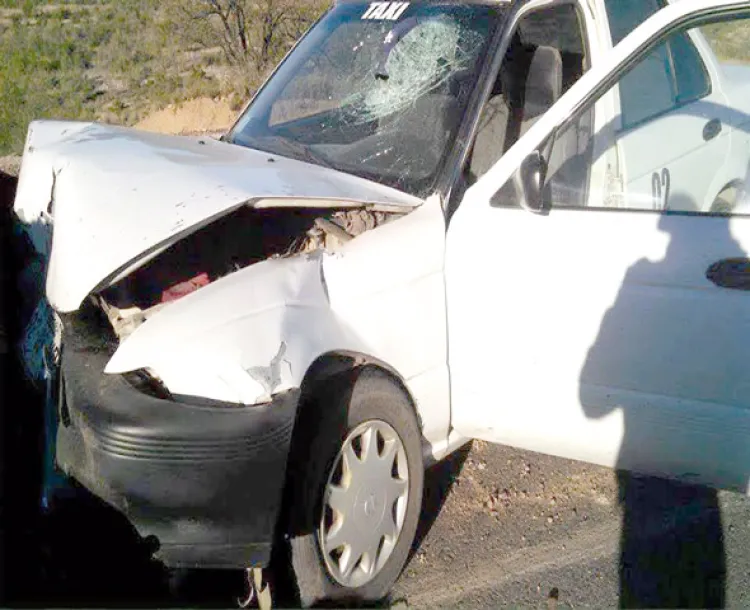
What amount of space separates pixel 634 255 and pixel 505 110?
1152mm

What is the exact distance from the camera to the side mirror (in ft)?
9.41

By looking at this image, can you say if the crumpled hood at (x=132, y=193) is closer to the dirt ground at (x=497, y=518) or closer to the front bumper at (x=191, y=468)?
the front bumper at (x=191, y=468)

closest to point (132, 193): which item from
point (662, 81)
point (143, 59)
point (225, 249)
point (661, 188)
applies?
point (225, 249)

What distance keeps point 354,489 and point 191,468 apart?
2.10 ft

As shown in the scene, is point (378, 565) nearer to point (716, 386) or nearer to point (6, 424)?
point (716, 386)

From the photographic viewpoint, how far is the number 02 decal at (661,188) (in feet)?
9.62

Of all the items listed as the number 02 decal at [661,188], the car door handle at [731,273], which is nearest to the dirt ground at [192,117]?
the number 02 decal at [661,188]

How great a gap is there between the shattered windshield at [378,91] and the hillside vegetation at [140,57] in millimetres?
10933

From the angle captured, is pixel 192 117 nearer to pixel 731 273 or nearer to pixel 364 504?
pixel 364 504

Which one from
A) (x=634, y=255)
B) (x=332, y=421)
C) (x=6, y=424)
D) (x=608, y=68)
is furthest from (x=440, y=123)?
(x=6, y=424)

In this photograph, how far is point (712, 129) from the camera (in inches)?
131

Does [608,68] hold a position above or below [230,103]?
above

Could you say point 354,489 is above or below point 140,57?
above

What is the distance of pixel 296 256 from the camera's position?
8.91ft
